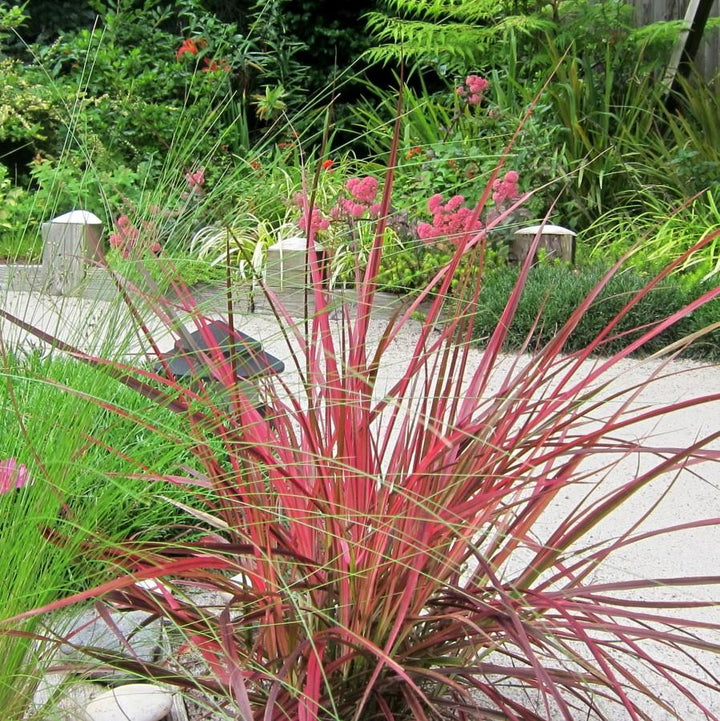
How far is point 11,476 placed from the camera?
1501 mm

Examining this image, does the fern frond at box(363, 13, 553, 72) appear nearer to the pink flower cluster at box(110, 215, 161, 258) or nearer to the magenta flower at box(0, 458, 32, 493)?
the pink flower cluster at box(110, 215, 161, 258)

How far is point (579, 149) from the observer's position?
762 centimetres

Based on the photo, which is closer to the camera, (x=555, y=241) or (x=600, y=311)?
(x=600, y=311)

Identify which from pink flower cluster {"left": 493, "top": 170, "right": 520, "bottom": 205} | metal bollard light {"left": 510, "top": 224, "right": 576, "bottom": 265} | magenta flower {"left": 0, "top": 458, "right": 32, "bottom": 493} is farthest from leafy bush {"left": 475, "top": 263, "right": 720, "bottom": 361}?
magenta flower {"left": 0, "top": 458, "right": 32, "bottom": 493}

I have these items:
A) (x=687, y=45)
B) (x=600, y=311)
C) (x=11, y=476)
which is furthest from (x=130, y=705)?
(x=687, y=45)

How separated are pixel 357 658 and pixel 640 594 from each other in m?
1.32

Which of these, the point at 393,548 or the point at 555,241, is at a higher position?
the point at 555,241

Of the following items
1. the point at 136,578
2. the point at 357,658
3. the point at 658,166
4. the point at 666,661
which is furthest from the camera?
the point at 658,166

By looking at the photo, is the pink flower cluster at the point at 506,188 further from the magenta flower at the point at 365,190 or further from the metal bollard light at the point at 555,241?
the metal bollard light at the point at 555,241

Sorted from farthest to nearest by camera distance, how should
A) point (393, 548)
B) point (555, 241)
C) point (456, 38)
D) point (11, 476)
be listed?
1. point (456, 38)
2. point (555, 241)
3. point (393, 548)
4. point (11, 476)

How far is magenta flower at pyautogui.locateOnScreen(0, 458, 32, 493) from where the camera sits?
1.48 m

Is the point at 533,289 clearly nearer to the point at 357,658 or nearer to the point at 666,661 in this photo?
the point at 666,661

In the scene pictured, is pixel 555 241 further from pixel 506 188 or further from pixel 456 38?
pixel 456 38

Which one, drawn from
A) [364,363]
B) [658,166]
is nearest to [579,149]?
[658,166]
